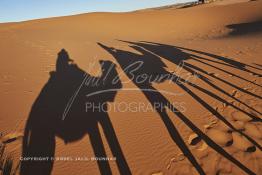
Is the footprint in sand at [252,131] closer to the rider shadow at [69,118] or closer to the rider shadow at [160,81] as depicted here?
the rider shadow at [160,81]

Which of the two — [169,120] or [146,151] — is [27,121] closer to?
[146,151]

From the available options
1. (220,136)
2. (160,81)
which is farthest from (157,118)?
(160,81)

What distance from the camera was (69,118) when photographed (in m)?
5.68

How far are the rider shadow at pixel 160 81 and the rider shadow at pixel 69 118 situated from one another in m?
1.21

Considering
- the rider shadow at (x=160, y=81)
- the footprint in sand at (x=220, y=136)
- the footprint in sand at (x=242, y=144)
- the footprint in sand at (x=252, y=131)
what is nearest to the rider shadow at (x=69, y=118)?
the rider shadow at (x=160, y=81)

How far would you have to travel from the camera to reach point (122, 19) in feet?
95.6

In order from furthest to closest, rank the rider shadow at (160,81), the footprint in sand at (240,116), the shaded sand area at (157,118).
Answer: the footprint in sand at (240,116), the rider shadow at (160,81), the shaded sand area at (157,118)

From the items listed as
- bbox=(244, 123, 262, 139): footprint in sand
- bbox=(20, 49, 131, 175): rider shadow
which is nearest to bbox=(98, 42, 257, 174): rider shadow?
bbox=(244, 123, 262, 139): footprint in sand

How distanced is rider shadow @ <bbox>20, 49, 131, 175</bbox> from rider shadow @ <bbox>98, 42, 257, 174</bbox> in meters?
→ 1.21

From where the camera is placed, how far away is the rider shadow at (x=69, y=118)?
14.2ft

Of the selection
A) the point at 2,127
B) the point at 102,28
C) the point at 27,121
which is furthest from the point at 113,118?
A: the point at 102,28

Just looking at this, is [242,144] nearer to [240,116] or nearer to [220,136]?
[220,136]

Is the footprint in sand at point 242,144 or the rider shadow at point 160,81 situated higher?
the rider shadow at point 160,81

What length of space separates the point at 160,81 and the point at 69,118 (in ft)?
12.8
